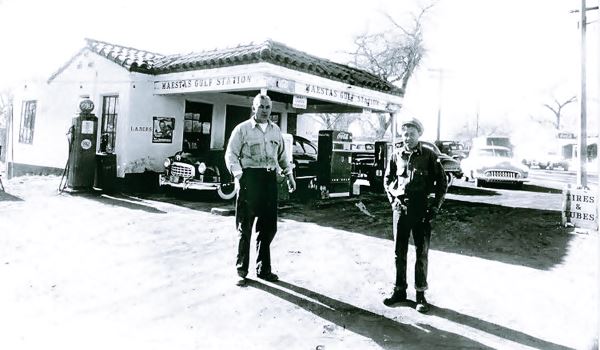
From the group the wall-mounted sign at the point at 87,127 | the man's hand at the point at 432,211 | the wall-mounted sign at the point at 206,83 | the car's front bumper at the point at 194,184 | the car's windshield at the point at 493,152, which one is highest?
the wall-mounted sign at the point at 206,83

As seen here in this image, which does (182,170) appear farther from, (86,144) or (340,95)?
(340,95)

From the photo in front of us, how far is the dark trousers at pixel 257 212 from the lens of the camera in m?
4.56

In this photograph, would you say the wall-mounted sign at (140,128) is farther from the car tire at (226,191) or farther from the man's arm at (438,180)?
the man's arm at (438,180)

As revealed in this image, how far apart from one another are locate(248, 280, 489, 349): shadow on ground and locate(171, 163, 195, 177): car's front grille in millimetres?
6148

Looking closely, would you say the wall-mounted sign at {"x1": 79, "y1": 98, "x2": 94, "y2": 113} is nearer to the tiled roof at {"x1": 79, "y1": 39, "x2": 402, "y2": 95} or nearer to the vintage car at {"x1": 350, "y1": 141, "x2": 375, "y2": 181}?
the tiled roof at {"x1": 79, "y1": 39, "x2": 402, "y2": 95}

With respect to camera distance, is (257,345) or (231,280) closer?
(257,345)

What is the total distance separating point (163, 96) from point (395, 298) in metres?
9.16

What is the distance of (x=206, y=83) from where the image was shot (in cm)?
1009

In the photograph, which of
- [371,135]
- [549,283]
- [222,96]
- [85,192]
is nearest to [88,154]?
[85,192]

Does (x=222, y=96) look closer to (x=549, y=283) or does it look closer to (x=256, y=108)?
(x=256, y=108)

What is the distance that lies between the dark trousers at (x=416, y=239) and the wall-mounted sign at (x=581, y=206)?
17.5 feet

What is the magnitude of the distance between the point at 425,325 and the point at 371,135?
165 ft

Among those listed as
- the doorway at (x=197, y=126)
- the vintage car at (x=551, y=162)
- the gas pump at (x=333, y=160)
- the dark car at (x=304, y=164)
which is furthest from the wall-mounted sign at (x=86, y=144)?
the vintage car at (x=551, y=162)

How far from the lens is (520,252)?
6.23 meters
